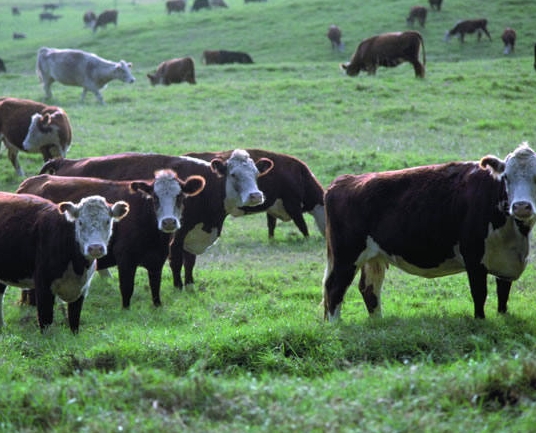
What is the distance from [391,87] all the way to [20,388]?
864 inches

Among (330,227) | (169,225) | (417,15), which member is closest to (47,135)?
(169,225)

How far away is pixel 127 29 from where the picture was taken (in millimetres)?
51438

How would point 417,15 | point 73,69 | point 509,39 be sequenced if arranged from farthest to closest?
point 417,15
point 509,39
point 73,69

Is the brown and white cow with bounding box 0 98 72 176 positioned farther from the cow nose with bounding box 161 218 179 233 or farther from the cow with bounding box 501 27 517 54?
the cow with bounding box 501 27 517 54

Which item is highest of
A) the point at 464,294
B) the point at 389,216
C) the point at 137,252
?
the point at 389,216

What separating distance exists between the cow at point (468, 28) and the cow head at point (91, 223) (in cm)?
3450

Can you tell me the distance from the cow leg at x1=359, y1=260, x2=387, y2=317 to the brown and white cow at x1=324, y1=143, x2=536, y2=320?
1 centimetres

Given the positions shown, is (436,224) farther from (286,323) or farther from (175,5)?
(175,5)

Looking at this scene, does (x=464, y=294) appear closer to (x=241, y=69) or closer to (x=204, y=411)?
(x=204, y=411)

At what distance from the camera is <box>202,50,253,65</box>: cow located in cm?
4128

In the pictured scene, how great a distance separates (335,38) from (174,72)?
A: 30.9 feet

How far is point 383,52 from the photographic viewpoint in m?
32.9

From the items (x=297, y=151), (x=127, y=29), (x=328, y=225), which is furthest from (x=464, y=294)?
(x=127, y=29)

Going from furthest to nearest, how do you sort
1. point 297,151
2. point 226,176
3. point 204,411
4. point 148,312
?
point 297,151, point 226,176, point 148,312, point 204,411
